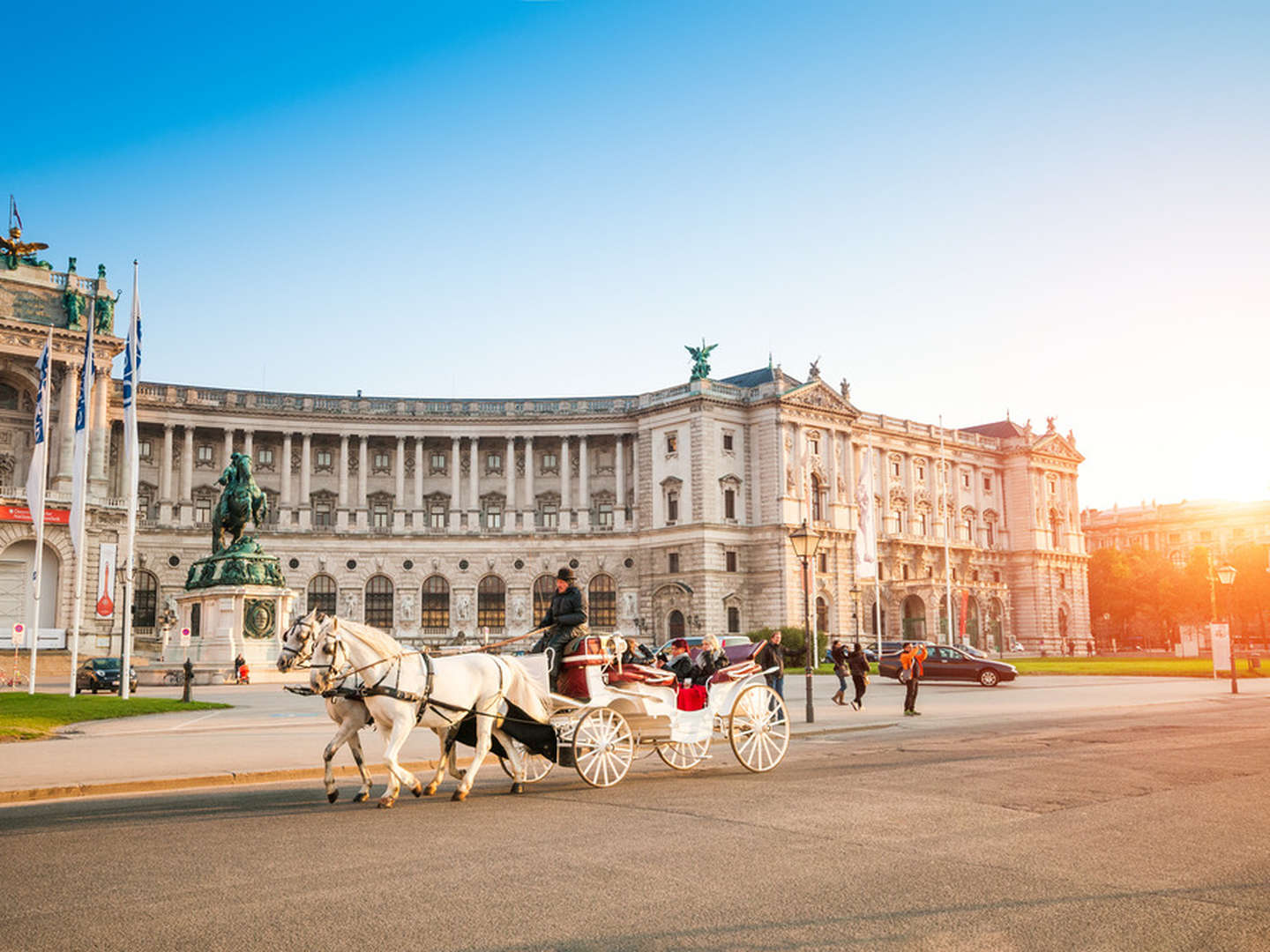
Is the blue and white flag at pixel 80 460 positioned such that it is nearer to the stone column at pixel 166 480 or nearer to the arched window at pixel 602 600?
the stone column at pixel 166 480

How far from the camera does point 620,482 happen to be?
88.9m

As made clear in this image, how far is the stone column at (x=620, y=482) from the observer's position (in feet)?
290

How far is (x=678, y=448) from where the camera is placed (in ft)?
281

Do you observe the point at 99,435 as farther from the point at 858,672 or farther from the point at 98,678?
the point at 858,672

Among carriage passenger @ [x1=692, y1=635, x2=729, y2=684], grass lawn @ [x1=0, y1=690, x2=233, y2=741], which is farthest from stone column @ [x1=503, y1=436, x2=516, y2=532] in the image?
carriage passenger @ [x1=692, y1=635, x2=729, y2=684]

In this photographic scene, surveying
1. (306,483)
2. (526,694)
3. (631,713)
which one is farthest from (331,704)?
(306,483)

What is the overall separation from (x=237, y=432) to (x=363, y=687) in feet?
250

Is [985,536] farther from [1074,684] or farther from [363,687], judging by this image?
[363,687]

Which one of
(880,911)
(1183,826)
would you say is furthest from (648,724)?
(880,911)

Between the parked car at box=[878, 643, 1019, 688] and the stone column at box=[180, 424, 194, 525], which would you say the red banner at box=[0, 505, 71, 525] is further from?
the parked car at box=[878, 643, 1019, 688]

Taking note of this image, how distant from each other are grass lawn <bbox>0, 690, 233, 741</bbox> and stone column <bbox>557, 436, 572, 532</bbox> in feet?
178

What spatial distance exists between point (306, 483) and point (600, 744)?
75.2m

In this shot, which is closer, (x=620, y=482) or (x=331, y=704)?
(x=331, y=704)

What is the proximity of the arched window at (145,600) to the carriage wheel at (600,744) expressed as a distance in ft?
230
